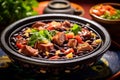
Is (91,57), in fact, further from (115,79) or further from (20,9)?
(20,9)

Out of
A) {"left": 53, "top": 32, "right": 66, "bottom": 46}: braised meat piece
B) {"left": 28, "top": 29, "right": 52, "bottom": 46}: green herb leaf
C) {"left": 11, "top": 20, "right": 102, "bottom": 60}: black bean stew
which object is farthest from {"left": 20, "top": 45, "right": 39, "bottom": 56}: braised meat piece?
{"left": 53, "top": 32, "right": 66, "bottom": 46}: braised meat piece

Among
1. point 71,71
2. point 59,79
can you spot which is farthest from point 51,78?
point 71,71

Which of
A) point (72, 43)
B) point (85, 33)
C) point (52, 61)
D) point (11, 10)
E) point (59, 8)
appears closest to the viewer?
point (52, 61)

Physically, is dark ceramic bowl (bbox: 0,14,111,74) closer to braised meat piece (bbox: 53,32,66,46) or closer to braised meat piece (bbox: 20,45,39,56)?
braised meat piece (bbox: 20,45,39,56)

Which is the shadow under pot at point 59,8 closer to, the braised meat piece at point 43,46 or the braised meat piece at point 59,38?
the braised meat piece at point 59,38

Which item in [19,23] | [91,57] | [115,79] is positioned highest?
[19,23]

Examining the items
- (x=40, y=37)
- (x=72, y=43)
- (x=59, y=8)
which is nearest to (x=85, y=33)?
(x=72, y=43)

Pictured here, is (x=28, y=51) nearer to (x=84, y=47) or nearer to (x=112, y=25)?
(x=84, y=47)

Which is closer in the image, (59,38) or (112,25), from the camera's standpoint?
(59,38)

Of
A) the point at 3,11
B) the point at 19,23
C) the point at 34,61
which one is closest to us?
the point at 34,61
